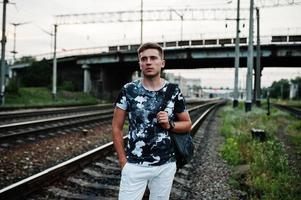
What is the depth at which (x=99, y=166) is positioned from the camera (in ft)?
29.2

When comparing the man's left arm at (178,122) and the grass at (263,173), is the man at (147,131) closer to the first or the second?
the man's left arm at (178,122)

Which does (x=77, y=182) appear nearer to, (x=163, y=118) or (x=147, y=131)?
(x=147, y=131)

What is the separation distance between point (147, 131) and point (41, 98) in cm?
4311

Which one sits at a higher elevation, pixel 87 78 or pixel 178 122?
pixel 87 78

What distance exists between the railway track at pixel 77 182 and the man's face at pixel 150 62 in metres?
3.40

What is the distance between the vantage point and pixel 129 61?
52.3m

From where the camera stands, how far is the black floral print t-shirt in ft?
11.2

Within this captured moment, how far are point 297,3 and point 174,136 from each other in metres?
33.6

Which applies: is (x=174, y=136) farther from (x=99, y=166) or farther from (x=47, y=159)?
(x=47, y=159)

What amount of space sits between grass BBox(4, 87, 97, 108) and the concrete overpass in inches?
162

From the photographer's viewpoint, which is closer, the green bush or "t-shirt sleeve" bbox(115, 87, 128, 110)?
"t-shirt sleeve" bbox(115, 87, 128, 110)

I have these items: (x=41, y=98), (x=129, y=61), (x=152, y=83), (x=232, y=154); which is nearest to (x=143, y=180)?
(x=152, y=83)

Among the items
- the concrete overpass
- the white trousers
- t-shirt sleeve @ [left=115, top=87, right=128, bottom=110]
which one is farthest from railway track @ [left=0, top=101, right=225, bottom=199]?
the concrete overpass

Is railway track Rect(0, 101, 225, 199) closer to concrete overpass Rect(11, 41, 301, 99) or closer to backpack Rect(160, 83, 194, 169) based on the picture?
backpack Rect(160, 83, 194, 169)
